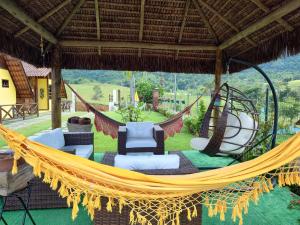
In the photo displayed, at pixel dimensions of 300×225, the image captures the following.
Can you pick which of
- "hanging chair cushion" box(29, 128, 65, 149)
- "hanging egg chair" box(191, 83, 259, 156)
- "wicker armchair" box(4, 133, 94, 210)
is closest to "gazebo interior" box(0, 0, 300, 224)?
"hanging egg chair" box(191, 83, 259, 156)

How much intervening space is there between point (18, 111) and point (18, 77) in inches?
63.8

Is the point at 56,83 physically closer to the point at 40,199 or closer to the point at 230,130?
the point at 40,199

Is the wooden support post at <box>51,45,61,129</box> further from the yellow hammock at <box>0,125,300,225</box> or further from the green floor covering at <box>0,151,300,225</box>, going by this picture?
the yellow hammock at <box>0,125,300,225</box>

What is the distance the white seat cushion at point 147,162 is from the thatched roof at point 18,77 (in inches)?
399

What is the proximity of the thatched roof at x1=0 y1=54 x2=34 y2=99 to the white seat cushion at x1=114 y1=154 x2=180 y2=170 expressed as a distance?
1014cm

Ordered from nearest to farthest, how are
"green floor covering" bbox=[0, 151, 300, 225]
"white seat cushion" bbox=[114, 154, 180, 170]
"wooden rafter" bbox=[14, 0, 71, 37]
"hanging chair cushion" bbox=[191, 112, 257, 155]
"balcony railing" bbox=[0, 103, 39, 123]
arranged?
1. "white seat cushion" bbox=[114, 154, 180, 170]
2. "green floor covering" bbox=[0, 151, 300, 225]
3. "hanging chair cushion" bbox=[191, 112, 257, 155]
4. "wooden rafter" bbox=[14, 0, 71, 37]
5. "balcony railing" bbox=[0, 103, 39, 123]

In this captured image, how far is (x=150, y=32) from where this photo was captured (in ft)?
14.8

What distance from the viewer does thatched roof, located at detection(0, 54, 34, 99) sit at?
10547 millimetres

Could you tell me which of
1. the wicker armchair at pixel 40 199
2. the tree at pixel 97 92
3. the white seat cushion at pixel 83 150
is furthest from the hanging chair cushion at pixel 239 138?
the tree at pixel 97 92

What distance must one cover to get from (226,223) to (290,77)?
11106mm

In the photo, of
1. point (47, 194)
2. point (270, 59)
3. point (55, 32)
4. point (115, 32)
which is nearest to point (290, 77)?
point (270, 59)

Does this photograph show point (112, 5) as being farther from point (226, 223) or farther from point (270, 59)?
point (226, 223)

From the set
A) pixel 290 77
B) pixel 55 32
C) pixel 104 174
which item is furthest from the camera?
pixel 290 77

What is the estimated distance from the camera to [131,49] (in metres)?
4.91
